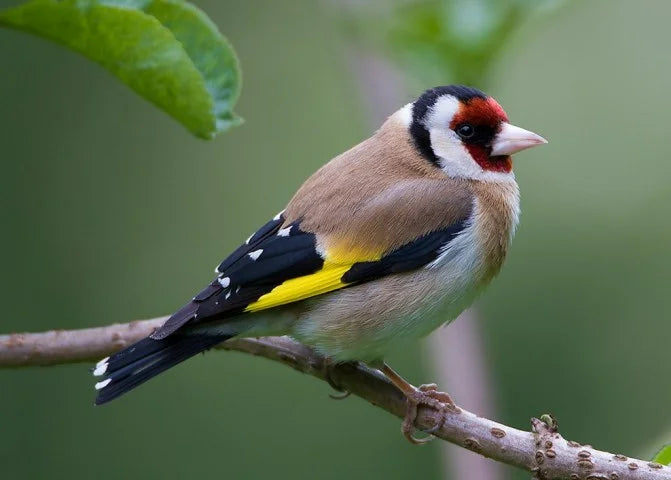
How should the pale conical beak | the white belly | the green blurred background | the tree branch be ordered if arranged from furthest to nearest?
1. the green blurred background
2. the pale conical beak
3. the white belly
4. the tree branch

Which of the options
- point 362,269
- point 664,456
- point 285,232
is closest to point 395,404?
point 362,269

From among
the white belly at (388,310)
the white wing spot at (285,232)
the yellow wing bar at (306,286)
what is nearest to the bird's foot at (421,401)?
the white belly at (388,310)

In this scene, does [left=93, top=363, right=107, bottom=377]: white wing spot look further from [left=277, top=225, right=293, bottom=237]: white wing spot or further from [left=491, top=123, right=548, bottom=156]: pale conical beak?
[left=491, top=123, right=548, bottom=156]: pale conical beak

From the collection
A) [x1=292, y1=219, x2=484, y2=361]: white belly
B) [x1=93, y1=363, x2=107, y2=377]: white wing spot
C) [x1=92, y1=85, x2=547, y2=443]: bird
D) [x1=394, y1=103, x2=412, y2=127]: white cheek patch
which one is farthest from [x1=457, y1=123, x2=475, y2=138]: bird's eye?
[x1=93, y1=363, x2=107, y2=377]: white wing spot

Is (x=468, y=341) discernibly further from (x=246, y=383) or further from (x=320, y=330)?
(x=246, y=383)

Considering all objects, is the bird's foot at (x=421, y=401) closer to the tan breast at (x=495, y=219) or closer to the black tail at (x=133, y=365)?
the tan breast at (x=495, y=219)

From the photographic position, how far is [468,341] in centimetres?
381

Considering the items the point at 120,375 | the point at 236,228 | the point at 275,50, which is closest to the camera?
the point at 120,375

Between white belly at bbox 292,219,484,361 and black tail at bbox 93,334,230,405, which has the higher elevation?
white belly at bbox 292,219,484,361

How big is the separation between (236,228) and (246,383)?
121cm

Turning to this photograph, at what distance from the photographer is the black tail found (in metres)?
3.29

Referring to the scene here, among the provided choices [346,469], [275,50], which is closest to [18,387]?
[346,469]

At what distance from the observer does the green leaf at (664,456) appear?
107 inches

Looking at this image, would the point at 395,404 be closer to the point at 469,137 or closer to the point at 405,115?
the point at 469,137
